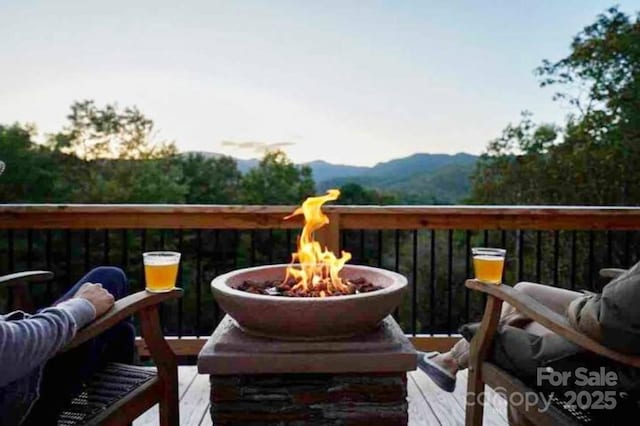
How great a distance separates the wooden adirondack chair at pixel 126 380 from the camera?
148 cm

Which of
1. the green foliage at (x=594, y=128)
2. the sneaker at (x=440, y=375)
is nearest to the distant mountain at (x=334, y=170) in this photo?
the green foliage at (x=594, y=128)

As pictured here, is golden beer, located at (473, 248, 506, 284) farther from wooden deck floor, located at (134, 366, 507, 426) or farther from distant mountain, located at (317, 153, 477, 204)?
distant mountain, located at (317, 153, 477, 204)

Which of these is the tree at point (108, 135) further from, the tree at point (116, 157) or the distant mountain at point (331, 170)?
the distant mountain at point (331, 170)

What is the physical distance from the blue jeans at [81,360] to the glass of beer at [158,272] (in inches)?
7.0

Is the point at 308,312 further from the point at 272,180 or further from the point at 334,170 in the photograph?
the point at 272,180

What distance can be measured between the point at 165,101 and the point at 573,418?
29.1 feet

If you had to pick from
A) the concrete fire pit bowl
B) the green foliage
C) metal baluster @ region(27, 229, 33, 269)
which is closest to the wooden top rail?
metal baluster @ region(27, 229, 33, 269)

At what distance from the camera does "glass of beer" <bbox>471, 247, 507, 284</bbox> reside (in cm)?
198

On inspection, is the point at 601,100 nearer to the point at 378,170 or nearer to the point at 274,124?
the point at 378,170

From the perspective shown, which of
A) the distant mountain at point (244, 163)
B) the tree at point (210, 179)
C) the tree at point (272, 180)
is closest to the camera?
the tree at point (272, 180)

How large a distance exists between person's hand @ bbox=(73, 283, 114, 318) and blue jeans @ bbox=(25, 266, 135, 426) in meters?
0.19

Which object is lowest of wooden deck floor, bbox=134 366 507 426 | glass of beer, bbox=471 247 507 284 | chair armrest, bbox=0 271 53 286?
wooden deck floor, bbox=134 366 507 426

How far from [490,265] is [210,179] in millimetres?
12204

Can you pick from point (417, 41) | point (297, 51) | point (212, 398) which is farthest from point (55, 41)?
point (212, 398)
